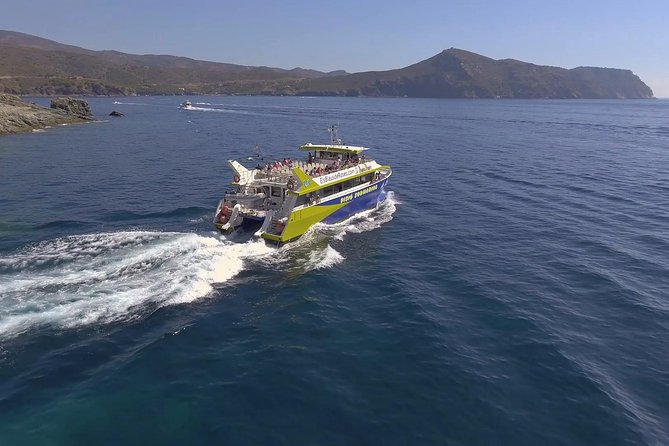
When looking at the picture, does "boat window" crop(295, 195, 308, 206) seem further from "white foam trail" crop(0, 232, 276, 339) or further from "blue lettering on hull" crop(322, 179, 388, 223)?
"white foam trail" crop(0, 232, 276, 339)

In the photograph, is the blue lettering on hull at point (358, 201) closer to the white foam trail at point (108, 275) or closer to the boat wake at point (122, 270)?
the boat wake at point (122, 270)

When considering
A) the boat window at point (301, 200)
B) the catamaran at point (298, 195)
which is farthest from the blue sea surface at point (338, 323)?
the boat window at point (301, 200)

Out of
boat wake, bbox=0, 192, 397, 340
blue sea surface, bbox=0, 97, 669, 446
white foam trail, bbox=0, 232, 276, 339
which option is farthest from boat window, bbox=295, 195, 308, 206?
white foam trail, bbox=0, 232, 276, 339

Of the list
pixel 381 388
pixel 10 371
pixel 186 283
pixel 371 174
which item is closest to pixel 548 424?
pixel 381 388

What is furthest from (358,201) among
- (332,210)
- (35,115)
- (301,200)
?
(35,115)

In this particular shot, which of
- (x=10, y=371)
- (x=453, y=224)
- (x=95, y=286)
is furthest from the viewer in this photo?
(x=453, y=224)

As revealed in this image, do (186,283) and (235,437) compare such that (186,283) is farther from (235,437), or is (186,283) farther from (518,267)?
(518,267)
